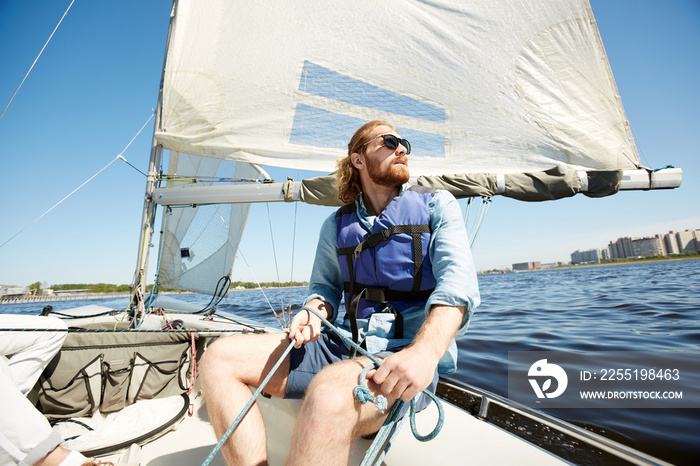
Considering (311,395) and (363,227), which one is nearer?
(311,395)

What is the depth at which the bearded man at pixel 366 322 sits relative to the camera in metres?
0.83

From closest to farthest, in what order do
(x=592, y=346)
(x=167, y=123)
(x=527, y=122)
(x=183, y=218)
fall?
(x=527, y=122)
(x=167, y=123)
(x=592, y=346)
(x=183, y=218)

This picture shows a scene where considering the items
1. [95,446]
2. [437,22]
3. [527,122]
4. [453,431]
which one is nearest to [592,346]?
[527,122]

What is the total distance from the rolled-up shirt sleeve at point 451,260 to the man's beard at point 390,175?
19 centimetres

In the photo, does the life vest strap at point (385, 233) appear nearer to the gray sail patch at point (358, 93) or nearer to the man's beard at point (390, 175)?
the man's beard at point (390, 175)

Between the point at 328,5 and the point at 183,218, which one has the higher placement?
the point at 328,5

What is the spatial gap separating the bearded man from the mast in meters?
2.22

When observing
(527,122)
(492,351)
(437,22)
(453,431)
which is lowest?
(492,351)

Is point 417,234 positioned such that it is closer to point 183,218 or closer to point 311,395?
point 311,395

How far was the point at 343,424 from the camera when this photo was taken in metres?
0.82

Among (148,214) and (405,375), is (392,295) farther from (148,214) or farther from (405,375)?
(148,214)

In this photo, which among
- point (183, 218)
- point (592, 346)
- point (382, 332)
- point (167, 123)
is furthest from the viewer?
point (183, 218)

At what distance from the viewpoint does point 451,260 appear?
3.66 feet

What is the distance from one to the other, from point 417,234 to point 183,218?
4383 mm
